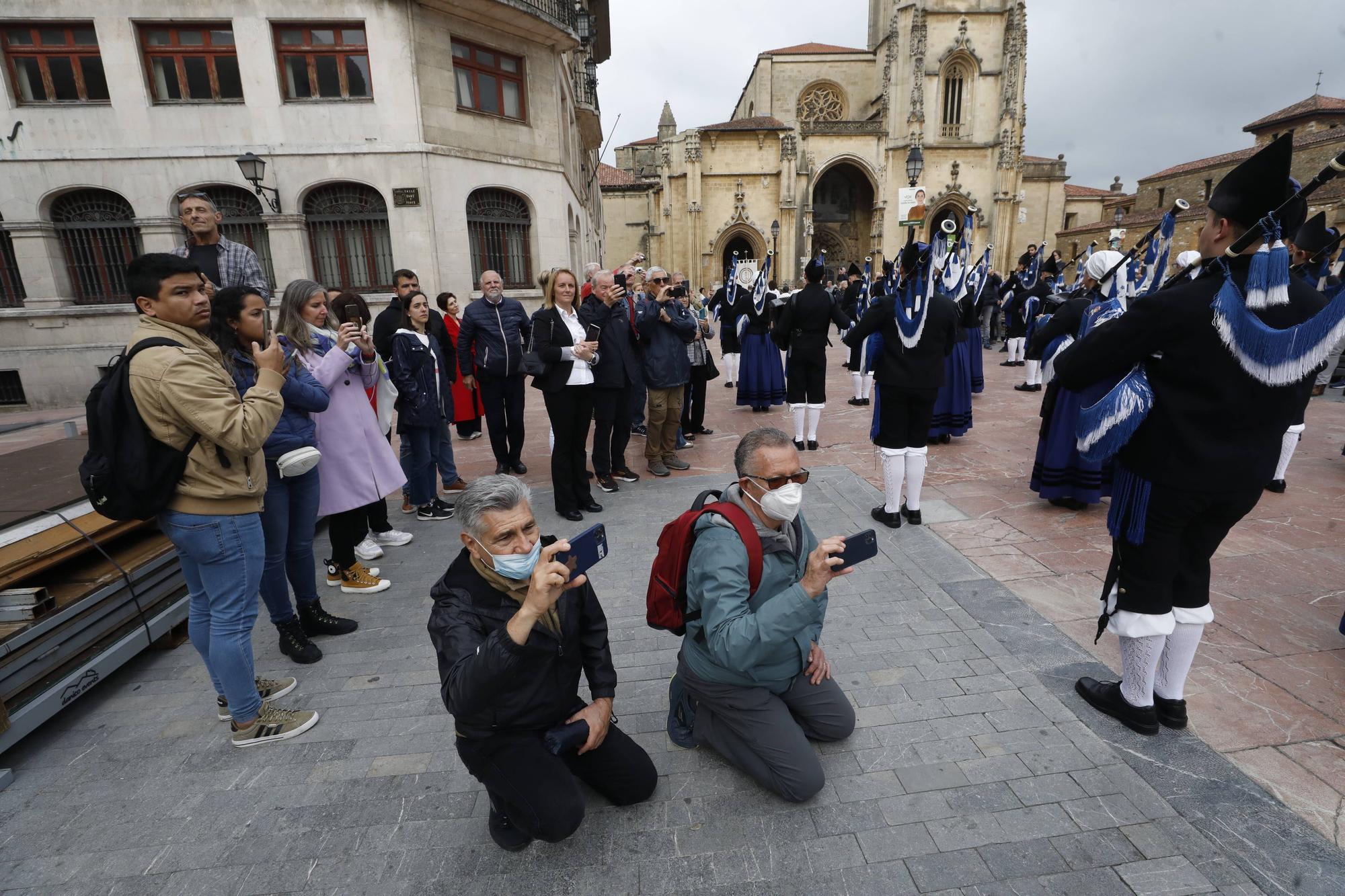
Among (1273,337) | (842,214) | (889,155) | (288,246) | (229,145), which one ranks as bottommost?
(1273,337)

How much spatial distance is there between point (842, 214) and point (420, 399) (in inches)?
1636

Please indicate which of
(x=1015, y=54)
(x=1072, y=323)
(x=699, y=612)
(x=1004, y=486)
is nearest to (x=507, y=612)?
(x=699, y=612)

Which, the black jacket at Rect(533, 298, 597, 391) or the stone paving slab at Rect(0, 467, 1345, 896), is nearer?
the stone paving slab at Rect(0, 467, 1345, 896)

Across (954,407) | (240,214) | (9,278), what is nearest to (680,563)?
(954,407)

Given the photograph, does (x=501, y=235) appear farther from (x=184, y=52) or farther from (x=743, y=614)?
(x=743, y=614)

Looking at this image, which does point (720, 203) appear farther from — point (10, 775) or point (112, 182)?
point (10, 775)

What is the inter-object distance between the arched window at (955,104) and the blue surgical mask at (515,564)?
1720 inches

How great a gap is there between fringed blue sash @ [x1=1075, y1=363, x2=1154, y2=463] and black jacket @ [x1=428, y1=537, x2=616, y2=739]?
209 centimetres

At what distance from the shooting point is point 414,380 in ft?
16.9

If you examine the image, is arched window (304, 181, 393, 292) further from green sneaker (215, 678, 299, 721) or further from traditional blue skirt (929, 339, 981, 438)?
green sneaker (215, 678, 299, 721)

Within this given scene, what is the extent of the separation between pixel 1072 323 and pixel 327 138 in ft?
44.5

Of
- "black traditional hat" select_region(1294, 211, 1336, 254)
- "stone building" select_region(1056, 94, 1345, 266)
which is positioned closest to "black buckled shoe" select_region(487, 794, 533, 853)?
"black traditional hat" select_region(1294, 211, 1336, 254)

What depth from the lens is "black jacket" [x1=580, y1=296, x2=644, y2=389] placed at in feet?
18.2

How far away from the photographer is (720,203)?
122ft
